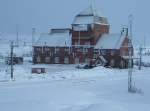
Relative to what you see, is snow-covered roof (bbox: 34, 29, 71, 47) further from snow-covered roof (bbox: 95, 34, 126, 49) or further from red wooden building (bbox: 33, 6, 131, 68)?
snow-covered roof (bbox: 95, 34, 126, 49)

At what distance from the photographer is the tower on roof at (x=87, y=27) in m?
76.2

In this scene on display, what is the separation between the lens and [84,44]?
77.2 metres

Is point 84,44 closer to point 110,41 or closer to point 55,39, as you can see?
point 110,41

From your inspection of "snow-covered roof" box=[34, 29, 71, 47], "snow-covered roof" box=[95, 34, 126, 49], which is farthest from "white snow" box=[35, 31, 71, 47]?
"snow-covered roof" box=[95, 34, 126, 49]

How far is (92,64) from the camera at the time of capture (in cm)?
6912

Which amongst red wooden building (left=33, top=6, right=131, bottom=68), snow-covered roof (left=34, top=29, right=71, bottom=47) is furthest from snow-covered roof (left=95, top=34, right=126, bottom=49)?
snow-covered roof (left=34, top=29, right=71, bottom=47)

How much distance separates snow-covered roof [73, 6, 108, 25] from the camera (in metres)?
76.6

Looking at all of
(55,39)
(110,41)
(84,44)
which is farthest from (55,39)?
(110,41)

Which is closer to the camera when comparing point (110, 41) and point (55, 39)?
point (110, 41)

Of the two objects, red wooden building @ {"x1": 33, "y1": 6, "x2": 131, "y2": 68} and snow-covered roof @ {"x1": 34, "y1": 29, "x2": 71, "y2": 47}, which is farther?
snow-covered roof @ {"x1": 34, "y1": 29, "x2": 71, "y2": 47}

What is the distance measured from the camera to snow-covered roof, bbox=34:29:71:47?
3140 inches

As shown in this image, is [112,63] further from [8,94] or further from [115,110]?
[115,110]

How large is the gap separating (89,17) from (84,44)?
18.1 ft

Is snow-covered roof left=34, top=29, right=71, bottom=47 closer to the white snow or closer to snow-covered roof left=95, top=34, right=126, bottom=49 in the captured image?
the white snow
